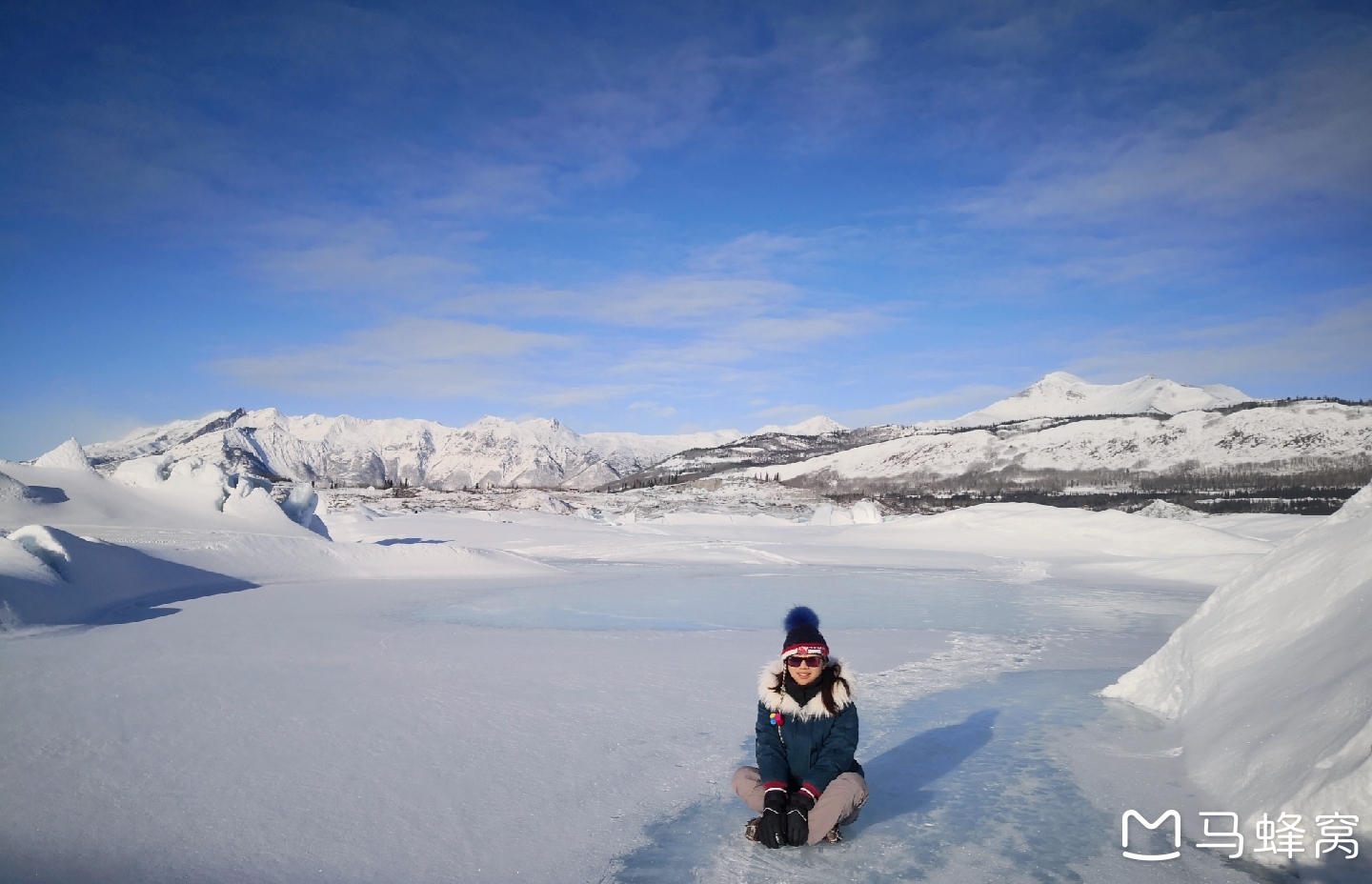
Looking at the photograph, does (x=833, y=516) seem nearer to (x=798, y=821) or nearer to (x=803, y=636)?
(x=803, y=636)

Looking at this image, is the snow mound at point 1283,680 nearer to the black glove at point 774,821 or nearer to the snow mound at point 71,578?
the black glove at point 774,821

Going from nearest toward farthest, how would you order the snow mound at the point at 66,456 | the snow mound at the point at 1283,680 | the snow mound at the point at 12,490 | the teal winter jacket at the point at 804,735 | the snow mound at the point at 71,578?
the snow mound at the point at 1283,680 < the teal winter jacket at the point at 804,735 < the snow mound at the point at 71,578 < the snow mound at the point at 12,490 < the snow mound at the point at 66,456

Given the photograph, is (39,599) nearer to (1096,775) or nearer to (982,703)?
(982,703)

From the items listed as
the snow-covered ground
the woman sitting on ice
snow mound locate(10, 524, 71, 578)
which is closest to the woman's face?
the woman sitting on ice

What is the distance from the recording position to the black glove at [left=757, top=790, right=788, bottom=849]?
11.8 feet

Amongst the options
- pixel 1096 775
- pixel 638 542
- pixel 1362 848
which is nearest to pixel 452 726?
pixel 1096 775

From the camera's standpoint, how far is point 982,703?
6465 mm

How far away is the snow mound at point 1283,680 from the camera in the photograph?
135 inches

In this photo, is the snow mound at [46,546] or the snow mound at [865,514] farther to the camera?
the snow mound at [865,514]

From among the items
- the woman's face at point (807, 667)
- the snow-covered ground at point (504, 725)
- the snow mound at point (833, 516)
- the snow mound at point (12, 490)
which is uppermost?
the snow mound at point (12, 490)

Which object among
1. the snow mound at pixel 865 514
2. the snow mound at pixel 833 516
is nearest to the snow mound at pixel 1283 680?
the snow mound at pixel 865 514

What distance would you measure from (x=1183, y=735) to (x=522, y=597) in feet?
35.1

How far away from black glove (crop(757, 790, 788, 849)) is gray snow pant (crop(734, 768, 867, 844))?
0.07 metres

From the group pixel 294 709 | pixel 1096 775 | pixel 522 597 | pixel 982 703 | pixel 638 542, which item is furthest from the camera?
pixel 638 542
